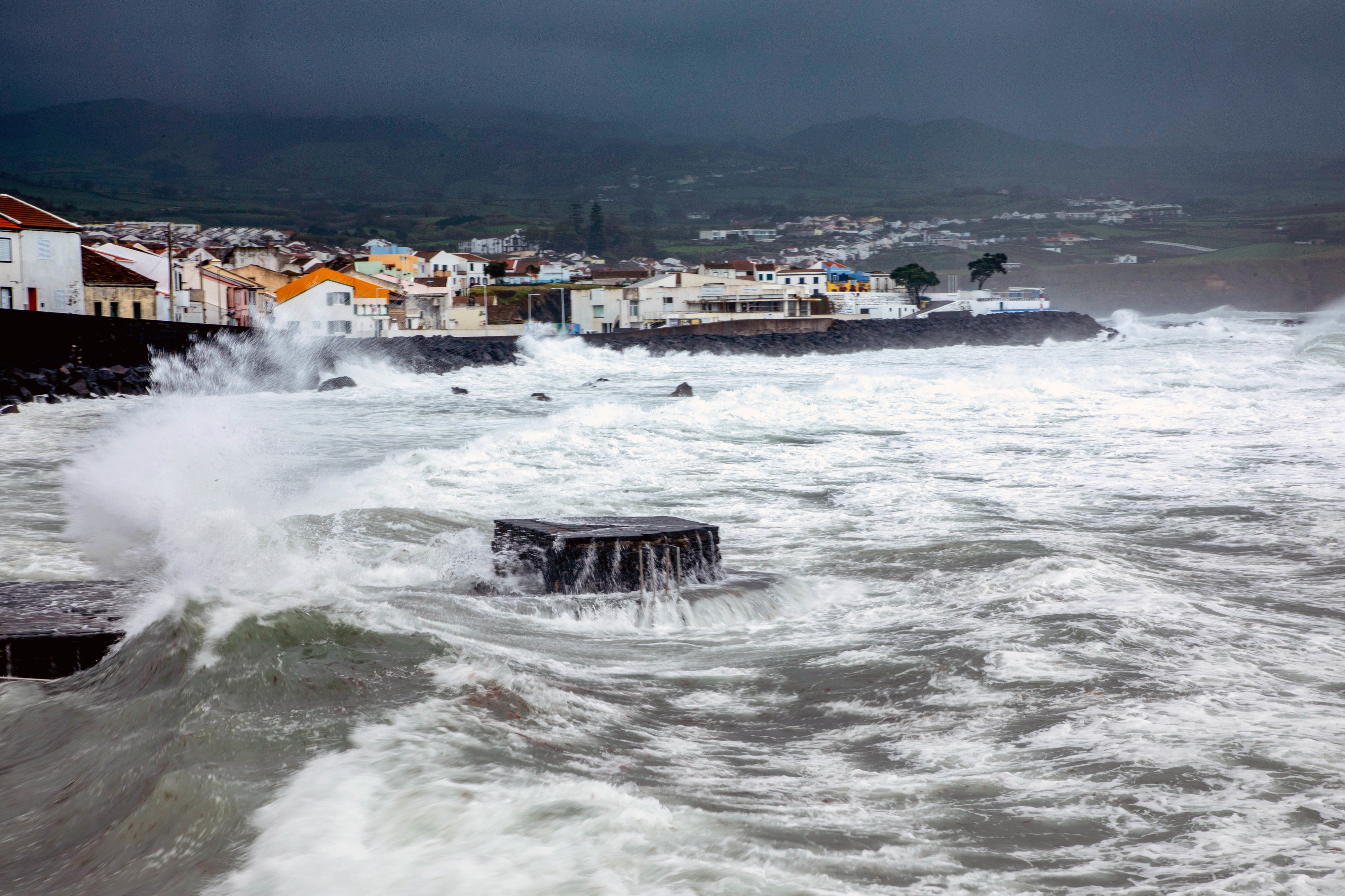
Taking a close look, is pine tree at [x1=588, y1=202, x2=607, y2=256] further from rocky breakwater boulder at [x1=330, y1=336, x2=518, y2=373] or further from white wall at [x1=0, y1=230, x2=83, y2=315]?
A: white wall at [x1=0, y1=230, x2=83, y2=315]

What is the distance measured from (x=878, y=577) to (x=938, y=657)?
199 cm

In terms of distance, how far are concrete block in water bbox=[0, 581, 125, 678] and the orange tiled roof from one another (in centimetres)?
5758

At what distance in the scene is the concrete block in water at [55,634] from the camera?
13.7ft

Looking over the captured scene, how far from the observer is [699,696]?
14.9 feet

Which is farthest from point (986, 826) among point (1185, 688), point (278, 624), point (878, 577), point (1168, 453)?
point (1168, 453)

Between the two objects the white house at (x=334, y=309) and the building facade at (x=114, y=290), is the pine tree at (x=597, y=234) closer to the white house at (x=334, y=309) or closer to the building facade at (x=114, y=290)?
the white house at (x=334, y=309)

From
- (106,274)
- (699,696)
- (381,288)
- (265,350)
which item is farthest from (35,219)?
(699,696)

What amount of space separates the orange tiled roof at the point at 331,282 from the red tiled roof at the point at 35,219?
66.9ft

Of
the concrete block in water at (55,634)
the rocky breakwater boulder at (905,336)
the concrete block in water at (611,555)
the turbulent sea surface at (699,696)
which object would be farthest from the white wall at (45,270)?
the concrete block in water at (55,634)

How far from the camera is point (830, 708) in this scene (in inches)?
172

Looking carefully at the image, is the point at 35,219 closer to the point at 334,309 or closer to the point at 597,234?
the point at 334,309

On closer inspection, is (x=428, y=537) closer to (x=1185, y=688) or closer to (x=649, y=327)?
(x=1185, y=688)

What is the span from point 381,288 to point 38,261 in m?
26.5

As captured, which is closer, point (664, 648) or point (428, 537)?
point (664, 648)
